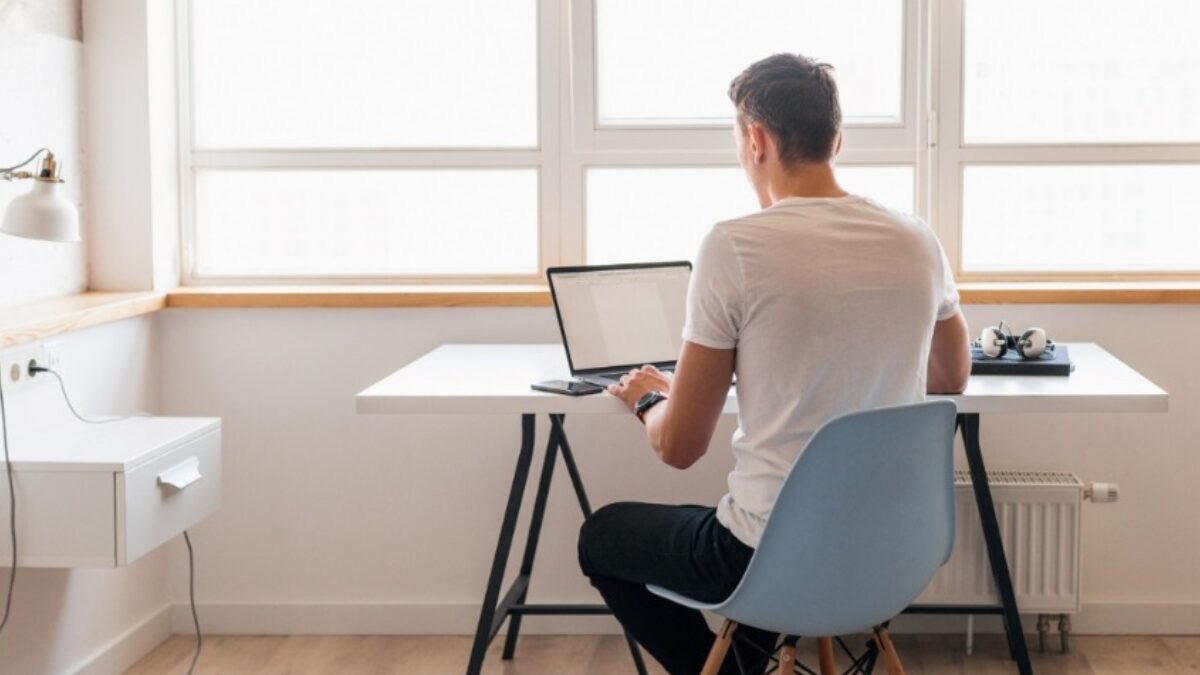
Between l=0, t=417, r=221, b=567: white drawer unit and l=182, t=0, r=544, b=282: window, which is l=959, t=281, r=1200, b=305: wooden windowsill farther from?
l=0, t=417, r=221, b=567: white drawer unit

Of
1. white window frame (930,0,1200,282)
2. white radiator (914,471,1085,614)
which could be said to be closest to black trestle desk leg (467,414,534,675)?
white radiator (914,471,1085,614)

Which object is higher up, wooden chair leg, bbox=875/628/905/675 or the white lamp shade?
the white lamp shade

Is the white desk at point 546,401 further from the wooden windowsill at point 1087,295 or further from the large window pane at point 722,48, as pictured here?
the large window pane at point 722,48

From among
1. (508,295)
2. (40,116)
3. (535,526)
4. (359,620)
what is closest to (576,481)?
(535,526)

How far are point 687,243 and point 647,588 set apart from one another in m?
1.51

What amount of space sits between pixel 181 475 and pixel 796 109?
139 centimetres

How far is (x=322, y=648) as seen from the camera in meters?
3.83

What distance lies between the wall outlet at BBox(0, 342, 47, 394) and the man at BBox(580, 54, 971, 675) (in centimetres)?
130

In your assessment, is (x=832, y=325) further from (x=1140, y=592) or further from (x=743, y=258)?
(x=1140, y=592)

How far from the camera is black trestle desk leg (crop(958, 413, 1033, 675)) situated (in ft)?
10.7

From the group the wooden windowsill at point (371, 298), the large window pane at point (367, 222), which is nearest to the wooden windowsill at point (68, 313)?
the wooden windowsill at point (371, 298)

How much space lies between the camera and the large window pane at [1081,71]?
3883 mm

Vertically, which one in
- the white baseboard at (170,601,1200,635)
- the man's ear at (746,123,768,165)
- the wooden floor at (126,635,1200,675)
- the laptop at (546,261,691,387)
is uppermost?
the man's ear at (746,123,768,165)

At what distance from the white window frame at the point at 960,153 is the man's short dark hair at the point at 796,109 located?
4.96ft
